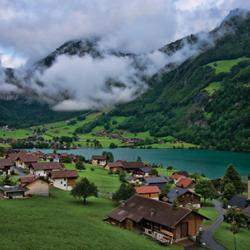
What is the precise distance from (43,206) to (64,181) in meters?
24.6

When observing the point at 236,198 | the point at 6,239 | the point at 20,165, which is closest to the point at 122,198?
the point at 236,198

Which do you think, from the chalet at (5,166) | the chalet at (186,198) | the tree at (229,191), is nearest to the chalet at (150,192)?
the chalet at (186,198)

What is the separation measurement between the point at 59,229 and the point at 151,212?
14512 millimetres

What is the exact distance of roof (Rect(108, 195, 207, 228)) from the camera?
50.9m

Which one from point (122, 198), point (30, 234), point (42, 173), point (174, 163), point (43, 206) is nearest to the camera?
point (30, 234)

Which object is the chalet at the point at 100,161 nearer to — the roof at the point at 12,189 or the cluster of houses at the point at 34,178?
the cluster of houses at the point at 34,178

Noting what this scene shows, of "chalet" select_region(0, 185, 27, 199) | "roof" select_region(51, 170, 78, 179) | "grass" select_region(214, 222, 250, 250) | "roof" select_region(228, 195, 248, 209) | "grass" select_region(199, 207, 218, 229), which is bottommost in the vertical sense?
"grass" select_region(214, 222, 250, 250)

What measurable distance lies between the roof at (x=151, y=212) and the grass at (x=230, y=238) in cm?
439

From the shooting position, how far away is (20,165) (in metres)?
110

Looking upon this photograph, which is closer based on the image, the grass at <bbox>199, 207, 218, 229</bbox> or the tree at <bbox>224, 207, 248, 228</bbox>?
the tree at <bbox>224, 207, 248, 228</bbox>

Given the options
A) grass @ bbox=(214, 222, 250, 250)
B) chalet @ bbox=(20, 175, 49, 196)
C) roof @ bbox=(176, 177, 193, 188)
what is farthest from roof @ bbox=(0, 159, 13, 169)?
grass @ bbox=(214, 222, 250, 250)

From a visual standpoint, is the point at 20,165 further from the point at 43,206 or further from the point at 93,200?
the point at 43,206

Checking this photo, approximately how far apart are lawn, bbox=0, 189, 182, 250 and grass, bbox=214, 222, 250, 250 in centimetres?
783

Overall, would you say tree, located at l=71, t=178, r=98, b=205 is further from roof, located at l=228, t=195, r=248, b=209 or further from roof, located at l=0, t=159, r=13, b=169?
roof, located at l=0, t=159, r=13, b=169
